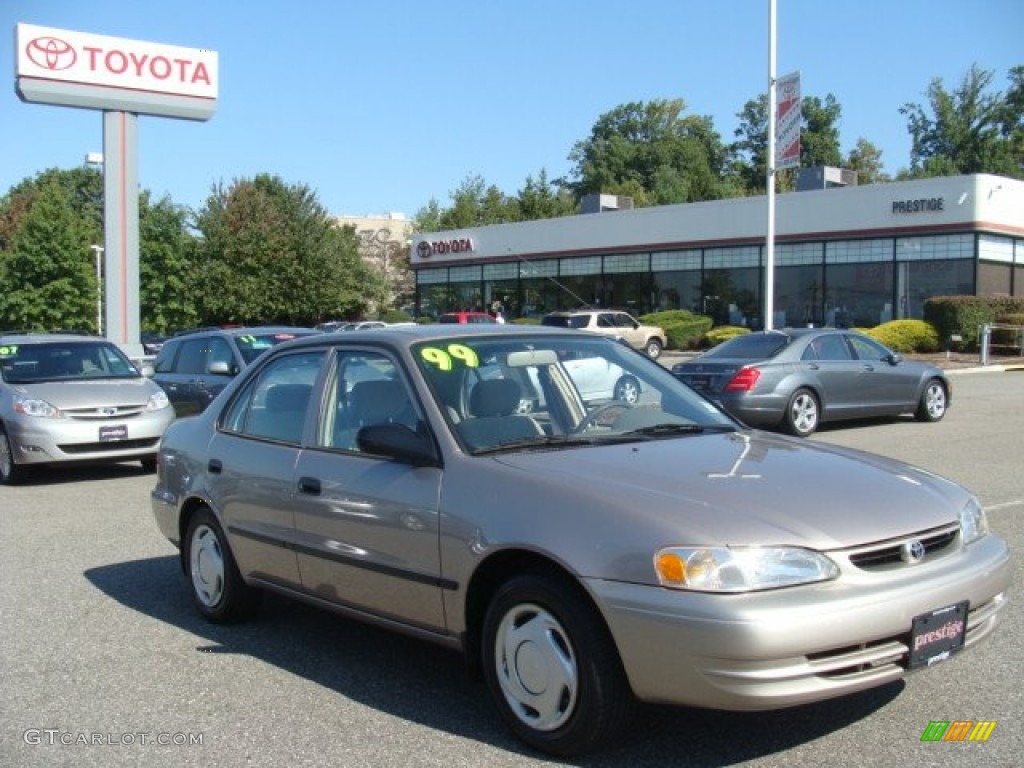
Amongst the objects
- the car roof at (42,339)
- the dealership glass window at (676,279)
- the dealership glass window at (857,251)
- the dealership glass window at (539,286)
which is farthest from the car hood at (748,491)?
the dealership glass window at (539,286)

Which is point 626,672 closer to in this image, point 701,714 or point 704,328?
point 701,714

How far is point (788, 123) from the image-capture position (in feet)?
76.5

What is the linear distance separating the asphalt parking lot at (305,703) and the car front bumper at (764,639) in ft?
1.42

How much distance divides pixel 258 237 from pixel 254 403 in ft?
156

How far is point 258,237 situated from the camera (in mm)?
51531

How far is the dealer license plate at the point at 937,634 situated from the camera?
370cm

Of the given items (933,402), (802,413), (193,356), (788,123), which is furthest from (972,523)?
(788,123)

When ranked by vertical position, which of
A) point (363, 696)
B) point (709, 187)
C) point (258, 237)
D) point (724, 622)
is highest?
point (709, 187)

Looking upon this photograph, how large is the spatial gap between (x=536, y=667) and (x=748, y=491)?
1008 mm

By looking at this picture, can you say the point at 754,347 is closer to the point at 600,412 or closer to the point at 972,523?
the point at 600,412

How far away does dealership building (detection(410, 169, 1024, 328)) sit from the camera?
1314 inches

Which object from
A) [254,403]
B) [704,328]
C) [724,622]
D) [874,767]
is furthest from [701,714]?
[704,328]

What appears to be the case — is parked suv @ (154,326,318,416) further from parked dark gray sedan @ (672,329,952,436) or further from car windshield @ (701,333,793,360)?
car windshield @ (701,333,793,360)

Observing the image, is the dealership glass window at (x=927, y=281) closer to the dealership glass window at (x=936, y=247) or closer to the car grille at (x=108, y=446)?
the dealership glass window at (x=936, y=247)
